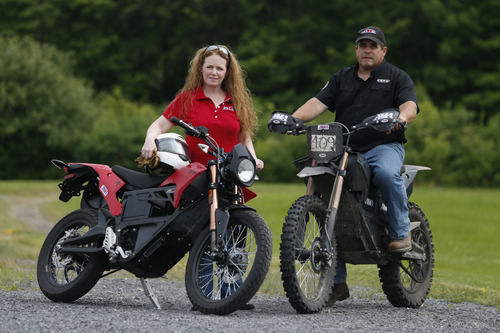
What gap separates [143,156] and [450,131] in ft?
117

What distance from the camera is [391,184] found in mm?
7242

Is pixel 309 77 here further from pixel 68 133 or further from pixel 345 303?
pixel 345 303

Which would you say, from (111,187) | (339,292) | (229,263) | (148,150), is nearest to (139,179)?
(111,187)

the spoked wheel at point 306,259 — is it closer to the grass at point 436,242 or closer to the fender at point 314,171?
the fender at point 314,171

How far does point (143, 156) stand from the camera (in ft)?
23.1

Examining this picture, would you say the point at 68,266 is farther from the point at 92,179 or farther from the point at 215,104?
the point at 215,104

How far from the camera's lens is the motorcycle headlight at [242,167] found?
6623 millimetres

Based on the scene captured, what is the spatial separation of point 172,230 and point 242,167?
77 centimetres

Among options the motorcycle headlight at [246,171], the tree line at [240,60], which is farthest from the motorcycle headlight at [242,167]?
the tree line at [240,60]

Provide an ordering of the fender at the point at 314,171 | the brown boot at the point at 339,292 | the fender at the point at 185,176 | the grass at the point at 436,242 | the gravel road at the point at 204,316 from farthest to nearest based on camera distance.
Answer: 1. the grass at the point at 436,242
2. the brown boot at the point at 339,292
3. the fender at the point at 314,171
4. the fender at the point at 185,176
5. the gravel road at the point at 204,316

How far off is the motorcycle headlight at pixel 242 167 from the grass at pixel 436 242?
7.12 ft

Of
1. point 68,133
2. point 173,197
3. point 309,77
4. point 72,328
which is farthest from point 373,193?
point 309,77

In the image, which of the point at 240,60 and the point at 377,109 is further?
the point at 240,60

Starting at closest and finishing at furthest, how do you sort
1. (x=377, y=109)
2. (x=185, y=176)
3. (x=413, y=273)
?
(x=185, y=176) < (x=377, y=109) < (x=413, y=273)
